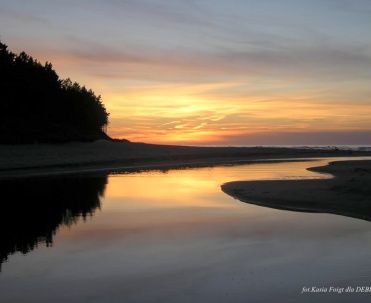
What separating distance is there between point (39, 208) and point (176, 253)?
366 inches

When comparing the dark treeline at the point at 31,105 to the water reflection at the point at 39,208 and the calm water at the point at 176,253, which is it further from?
the calm water at the point at 176,253

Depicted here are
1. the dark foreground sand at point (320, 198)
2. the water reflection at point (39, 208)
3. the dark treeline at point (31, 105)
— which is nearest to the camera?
the water reflection at point (39, 208)

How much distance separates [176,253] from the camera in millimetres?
11430

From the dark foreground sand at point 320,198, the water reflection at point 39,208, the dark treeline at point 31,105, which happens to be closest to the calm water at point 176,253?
the water reflection at point 39,208

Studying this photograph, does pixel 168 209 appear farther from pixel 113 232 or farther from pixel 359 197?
pixel 359 197

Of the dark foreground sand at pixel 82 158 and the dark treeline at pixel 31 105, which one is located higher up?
the dark treeline at pixel 31 105

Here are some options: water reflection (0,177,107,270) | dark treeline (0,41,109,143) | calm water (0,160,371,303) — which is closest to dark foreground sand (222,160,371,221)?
calm water (0,160,371,303)

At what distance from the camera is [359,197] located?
18109 millimetres

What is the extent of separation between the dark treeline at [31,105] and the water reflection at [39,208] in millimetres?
32234

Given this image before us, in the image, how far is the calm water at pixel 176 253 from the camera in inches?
344

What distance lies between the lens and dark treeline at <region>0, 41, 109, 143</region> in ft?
203

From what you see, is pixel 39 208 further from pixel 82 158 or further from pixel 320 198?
pixel 82 158

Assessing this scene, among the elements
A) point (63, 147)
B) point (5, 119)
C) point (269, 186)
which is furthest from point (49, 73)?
point (269, 186)

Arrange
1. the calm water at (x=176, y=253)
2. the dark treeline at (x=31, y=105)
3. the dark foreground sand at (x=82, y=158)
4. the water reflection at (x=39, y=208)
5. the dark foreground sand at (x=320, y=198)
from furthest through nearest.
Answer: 1. the dark treeline at (x=31, y=105)
2. the dark foreground sand at (x=82, y=158)
3. the dark foreground sand at (x=320, y=198)
4. the water reflection at (x=39, y=208)
5. the calm water at (x=176, y=253)
